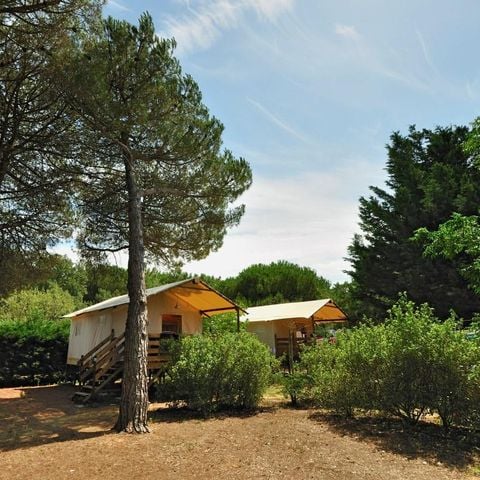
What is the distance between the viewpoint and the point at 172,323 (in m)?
14.3

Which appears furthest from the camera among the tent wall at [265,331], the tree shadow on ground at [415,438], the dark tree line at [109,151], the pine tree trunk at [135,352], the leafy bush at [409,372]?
the tent wall at [265,331]

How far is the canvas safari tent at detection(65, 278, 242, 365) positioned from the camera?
12.9 meters

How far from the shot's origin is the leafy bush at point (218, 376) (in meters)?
8.46

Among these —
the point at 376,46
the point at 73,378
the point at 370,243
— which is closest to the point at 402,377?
the point at 376,46

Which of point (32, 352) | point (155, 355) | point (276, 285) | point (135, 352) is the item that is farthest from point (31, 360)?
point (276, 285)

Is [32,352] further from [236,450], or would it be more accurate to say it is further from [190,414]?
[236,450]

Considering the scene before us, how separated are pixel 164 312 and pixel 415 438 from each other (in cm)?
893

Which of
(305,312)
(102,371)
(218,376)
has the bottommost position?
(102,371)

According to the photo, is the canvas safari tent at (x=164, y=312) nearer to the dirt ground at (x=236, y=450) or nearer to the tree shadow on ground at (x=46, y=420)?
the tree shadow on ground at (x=46, y=420)

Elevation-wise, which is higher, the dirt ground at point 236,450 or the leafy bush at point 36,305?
the leafy bush at point 36,305

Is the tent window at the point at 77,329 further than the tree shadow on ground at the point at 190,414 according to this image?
Yes

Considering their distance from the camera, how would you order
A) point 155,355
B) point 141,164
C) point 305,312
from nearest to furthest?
point 141,164 < point 155,355 < point 305,312

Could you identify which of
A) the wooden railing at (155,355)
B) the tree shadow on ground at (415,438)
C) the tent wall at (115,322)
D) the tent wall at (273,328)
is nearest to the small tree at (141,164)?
the wooden railing at (155,355)

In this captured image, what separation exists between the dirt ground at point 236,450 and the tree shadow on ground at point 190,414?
0.20ft
